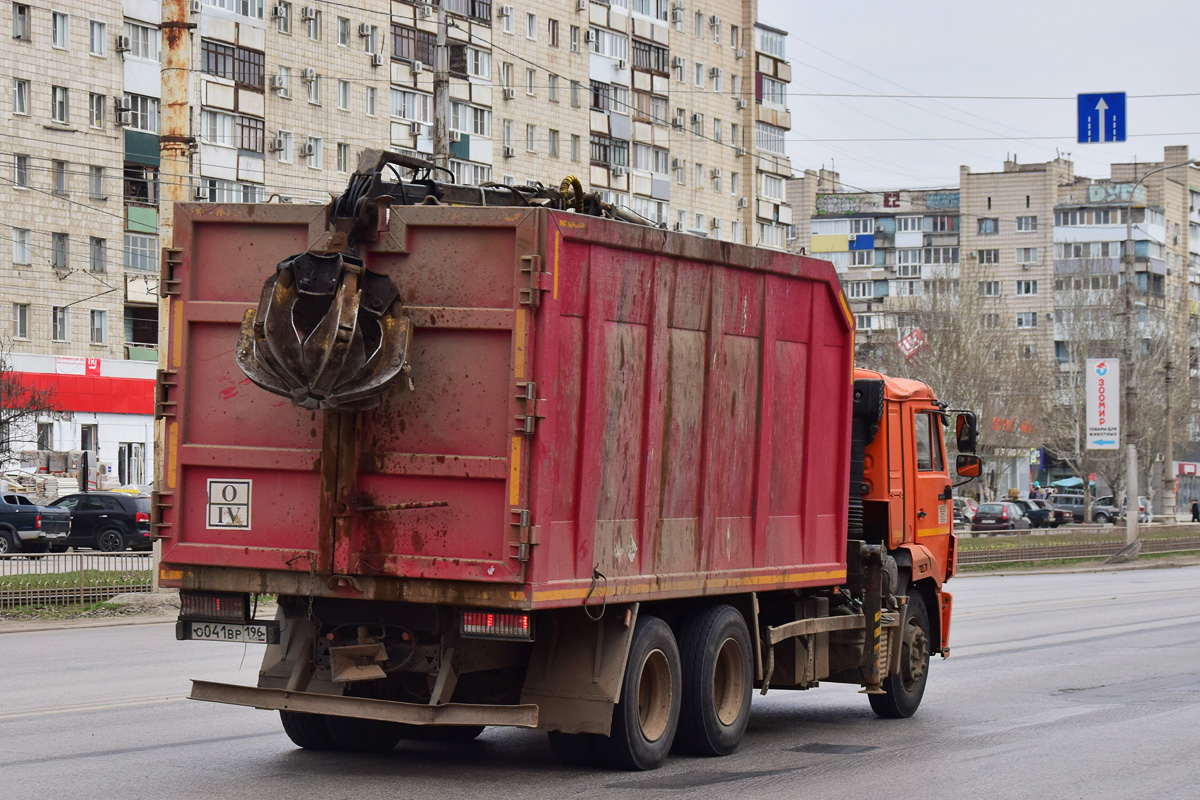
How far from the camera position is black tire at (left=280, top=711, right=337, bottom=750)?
10.3 meters

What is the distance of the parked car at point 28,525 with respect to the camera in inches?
1500

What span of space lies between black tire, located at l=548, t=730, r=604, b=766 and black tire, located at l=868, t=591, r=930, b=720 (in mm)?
3712

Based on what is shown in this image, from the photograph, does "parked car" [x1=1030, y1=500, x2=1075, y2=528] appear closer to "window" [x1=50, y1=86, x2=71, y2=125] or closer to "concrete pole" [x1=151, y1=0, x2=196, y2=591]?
"window" [x1=50, y1=86, x2=71, y2=125]

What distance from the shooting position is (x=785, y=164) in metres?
88.6

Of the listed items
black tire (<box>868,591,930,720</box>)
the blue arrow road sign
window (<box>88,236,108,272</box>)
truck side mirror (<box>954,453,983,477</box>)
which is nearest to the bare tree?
window (<box>88,236,108,272</box>)

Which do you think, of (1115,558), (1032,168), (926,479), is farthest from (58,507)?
(1032,168)

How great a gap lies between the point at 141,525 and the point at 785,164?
54.6 m

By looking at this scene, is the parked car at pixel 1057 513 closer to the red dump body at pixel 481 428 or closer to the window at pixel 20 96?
the window at pixel 20 96

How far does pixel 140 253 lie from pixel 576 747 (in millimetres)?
52820

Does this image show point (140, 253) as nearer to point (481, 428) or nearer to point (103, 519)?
point (103, 519)

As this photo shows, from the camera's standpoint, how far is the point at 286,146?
61.2 m

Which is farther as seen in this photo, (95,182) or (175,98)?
(95,182)

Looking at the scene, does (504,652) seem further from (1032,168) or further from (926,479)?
(1032,168)

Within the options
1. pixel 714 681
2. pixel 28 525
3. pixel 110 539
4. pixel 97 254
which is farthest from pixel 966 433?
pixel 97 254
